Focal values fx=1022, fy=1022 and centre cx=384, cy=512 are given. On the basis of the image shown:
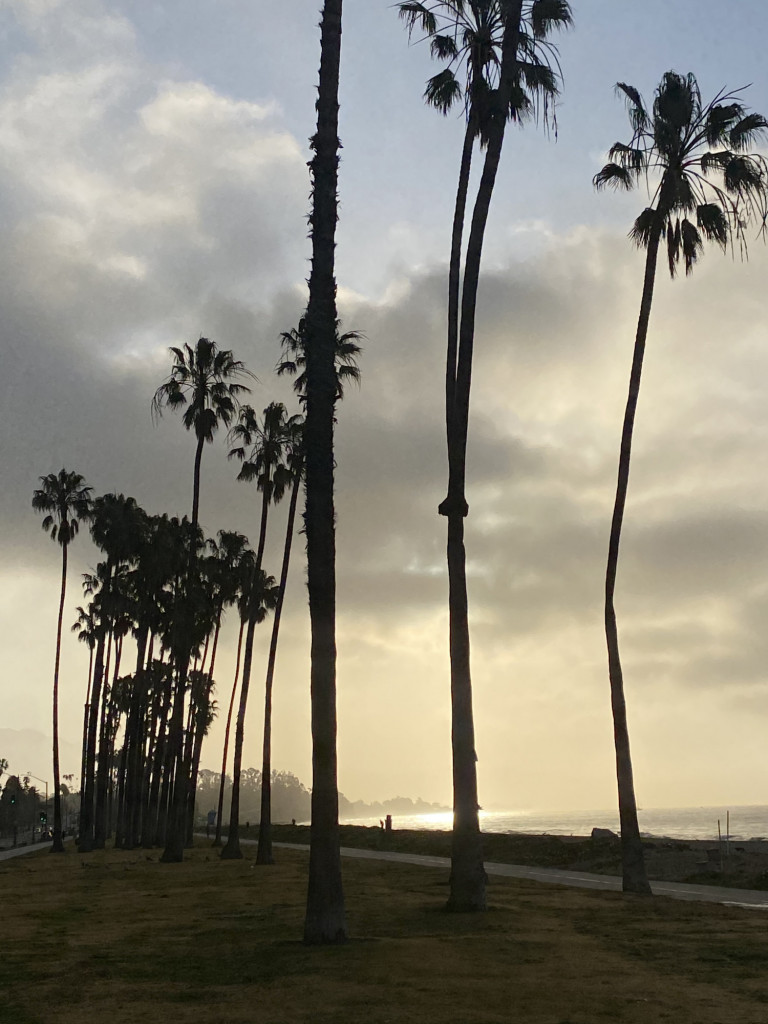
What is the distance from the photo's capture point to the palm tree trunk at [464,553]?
19.5m

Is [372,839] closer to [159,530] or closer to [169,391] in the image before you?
[159,530]

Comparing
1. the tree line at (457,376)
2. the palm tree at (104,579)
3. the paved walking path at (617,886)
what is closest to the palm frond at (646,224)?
the tree line at (457,376)

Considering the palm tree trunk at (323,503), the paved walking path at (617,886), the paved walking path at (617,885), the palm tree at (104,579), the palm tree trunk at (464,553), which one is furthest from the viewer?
the palm tree at (104,579)

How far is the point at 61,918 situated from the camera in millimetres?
20578

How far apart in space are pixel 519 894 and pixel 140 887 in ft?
38.4

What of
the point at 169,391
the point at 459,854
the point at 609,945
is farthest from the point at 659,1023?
the point at 169,391

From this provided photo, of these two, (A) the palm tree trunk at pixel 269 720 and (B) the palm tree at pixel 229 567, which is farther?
(B) the palm tree at pixel 229 567

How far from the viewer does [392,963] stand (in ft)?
43.0

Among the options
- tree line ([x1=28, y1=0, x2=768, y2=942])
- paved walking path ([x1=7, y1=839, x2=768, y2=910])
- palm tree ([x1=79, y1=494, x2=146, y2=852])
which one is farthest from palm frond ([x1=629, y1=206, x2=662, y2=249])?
palm tree ([x1=79, y1=494, x2=146, y2=852])

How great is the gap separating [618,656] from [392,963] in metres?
14.3

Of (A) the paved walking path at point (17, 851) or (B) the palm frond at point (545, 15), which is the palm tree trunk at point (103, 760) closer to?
(A) the paved walking path at point (17, 851)

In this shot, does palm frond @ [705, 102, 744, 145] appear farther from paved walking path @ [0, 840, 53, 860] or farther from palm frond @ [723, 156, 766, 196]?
paved walking path @ [0, 840, 53, 860]

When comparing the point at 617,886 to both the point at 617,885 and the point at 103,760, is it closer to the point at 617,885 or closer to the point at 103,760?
the point at 617,885

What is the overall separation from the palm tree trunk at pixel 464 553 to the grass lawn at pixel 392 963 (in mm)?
972
